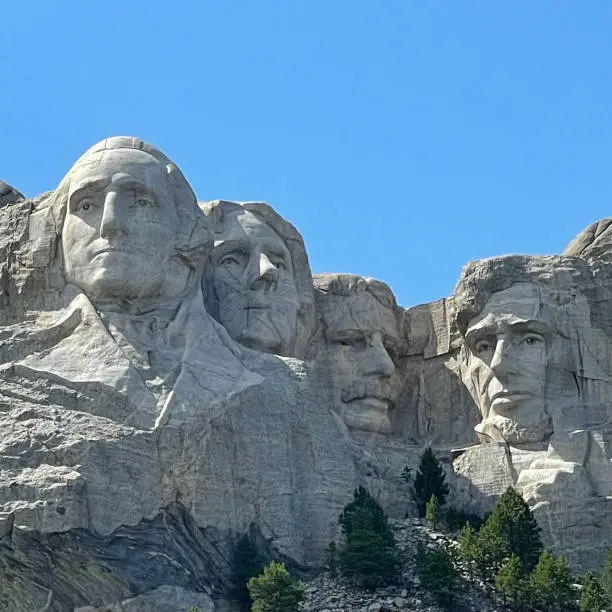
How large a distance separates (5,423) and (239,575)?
294cm

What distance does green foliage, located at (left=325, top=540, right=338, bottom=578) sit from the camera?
32031 millimetres

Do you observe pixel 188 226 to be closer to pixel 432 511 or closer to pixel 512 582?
pixel 432 511

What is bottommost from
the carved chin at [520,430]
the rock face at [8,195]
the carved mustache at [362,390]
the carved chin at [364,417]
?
the carved chin at [520,430]

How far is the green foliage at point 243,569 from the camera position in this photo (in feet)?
104

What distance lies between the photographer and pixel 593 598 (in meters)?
31.3

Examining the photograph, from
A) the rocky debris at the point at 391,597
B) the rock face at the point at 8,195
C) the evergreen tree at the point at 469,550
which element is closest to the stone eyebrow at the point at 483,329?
the evergreen tree at the point at 469,550

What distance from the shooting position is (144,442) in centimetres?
3183

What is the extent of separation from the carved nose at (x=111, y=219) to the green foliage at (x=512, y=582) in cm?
570

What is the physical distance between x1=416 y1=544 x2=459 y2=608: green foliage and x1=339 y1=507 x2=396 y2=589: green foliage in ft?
1.25

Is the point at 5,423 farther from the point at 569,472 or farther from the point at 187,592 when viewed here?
the point at 569,472

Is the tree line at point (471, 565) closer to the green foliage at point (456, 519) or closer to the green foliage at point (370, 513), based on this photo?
the green foliage at point (370, 513)

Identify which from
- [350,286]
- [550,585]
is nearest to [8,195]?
[350,286]

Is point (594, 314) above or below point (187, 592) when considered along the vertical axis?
above

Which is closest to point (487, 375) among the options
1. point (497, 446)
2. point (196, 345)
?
point (497, 446)
